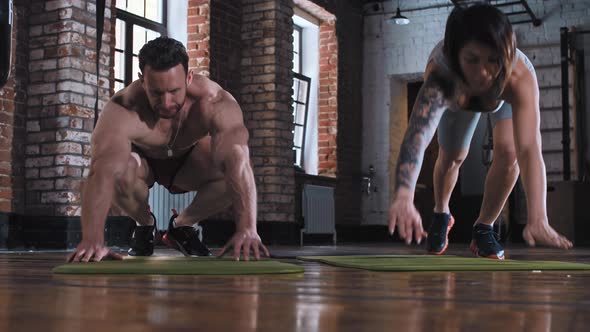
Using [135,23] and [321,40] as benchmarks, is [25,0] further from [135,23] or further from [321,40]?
[321,40]

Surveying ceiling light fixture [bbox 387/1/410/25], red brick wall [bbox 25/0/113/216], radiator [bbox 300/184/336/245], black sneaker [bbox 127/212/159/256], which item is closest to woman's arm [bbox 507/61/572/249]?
black sneaker [bbox 127/212/159/256]

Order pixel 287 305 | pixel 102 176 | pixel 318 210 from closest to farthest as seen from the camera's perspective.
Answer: pixel 287 305 < pixel 102 176 < pixel 318 210

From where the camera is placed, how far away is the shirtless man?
8.24 feet

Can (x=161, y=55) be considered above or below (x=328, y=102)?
below

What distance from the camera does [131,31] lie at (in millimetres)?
7457

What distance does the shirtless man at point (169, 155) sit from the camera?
2512 millimetres

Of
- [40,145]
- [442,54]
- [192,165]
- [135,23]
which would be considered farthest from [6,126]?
[442,54]

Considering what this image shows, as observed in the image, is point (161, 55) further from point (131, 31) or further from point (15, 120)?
point (131, 31)

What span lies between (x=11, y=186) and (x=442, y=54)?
403 centimetres

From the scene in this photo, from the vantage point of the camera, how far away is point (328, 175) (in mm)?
10047

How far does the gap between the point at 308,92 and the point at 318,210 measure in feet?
5.21

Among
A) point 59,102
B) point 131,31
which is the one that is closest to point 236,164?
point 59,102

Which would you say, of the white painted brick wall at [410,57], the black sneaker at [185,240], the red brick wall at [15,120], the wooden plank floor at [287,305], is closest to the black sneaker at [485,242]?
the black sneaker at [185,240]

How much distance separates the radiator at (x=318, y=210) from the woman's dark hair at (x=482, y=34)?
617 centimetres
